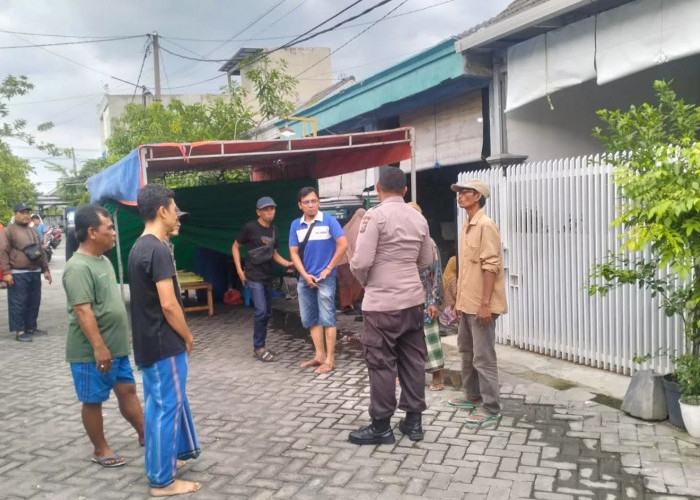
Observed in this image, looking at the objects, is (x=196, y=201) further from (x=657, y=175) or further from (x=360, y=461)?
(x=657, y=175)

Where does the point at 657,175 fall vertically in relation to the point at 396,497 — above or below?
above

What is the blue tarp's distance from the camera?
6.92 metres

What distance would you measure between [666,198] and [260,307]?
14.2 ft

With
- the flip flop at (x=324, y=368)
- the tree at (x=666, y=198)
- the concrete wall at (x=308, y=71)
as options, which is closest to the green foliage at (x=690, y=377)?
the tree at (x=666, y=198)

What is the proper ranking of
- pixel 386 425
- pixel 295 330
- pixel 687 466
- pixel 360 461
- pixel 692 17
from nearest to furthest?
pixel 687 466
pixel 360 461
pixel 386 425
pixel 692 17
pixel 295 330

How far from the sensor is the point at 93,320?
373cm

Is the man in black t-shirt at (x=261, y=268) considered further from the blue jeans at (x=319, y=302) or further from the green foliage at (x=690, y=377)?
the green foliage at (x=690, y=377)

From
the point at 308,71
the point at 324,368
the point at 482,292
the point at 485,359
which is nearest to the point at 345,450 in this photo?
the point at 485,359

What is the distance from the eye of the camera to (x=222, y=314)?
1020 cm

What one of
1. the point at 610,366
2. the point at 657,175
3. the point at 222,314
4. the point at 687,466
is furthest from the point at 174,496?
the point at 222,314

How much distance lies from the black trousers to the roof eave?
3.69m

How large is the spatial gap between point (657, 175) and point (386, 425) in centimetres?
239

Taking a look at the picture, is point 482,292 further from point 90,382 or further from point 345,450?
point 90,382

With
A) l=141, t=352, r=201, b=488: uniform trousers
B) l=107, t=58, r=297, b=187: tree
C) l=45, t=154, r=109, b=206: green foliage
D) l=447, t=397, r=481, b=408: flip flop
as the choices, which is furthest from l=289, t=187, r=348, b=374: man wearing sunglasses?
l=45, t=154, r=109, b=206: green foliage
